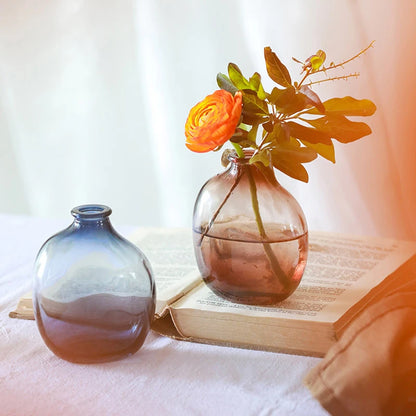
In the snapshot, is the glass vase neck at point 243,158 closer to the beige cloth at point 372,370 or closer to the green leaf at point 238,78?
the green leaf at point 238,78

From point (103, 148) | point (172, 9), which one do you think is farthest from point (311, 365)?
point (103, 148)

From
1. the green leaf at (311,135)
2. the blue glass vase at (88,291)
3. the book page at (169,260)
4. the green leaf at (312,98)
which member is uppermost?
the green leaf at (312,98)

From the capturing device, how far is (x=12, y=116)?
6.10 ft

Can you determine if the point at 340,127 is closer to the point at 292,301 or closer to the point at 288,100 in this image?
the point at 288,100

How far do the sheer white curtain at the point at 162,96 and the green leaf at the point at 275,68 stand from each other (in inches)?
23.6

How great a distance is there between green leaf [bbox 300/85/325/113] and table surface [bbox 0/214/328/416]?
260 mm

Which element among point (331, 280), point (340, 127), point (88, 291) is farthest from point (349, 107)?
point (88, 291)

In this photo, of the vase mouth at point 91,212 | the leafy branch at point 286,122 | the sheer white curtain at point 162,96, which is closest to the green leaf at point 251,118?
the leafy branch at point 286,122

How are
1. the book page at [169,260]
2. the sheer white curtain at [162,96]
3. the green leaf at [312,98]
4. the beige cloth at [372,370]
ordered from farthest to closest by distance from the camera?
1. the sheer white curtain at [162,96]
2. the book page at [169,260]
3. the green leaf at [312,98]
4. the beige cloth at [372,370]

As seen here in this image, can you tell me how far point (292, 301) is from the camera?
0.80 meters

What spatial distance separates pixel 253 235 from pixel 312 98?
16cm

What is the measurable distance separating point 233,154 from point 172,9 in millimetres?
866

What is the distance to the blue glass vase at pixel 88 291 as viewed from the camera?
700mm

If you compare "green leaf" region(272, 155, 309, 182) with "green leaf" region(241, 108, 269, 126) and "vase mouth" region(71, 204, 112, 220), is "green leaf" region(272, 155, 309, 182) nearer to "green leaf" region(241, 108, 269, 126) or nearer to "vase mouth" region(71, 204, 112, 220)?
"green leaf" region(241, 108, 269, 126)
